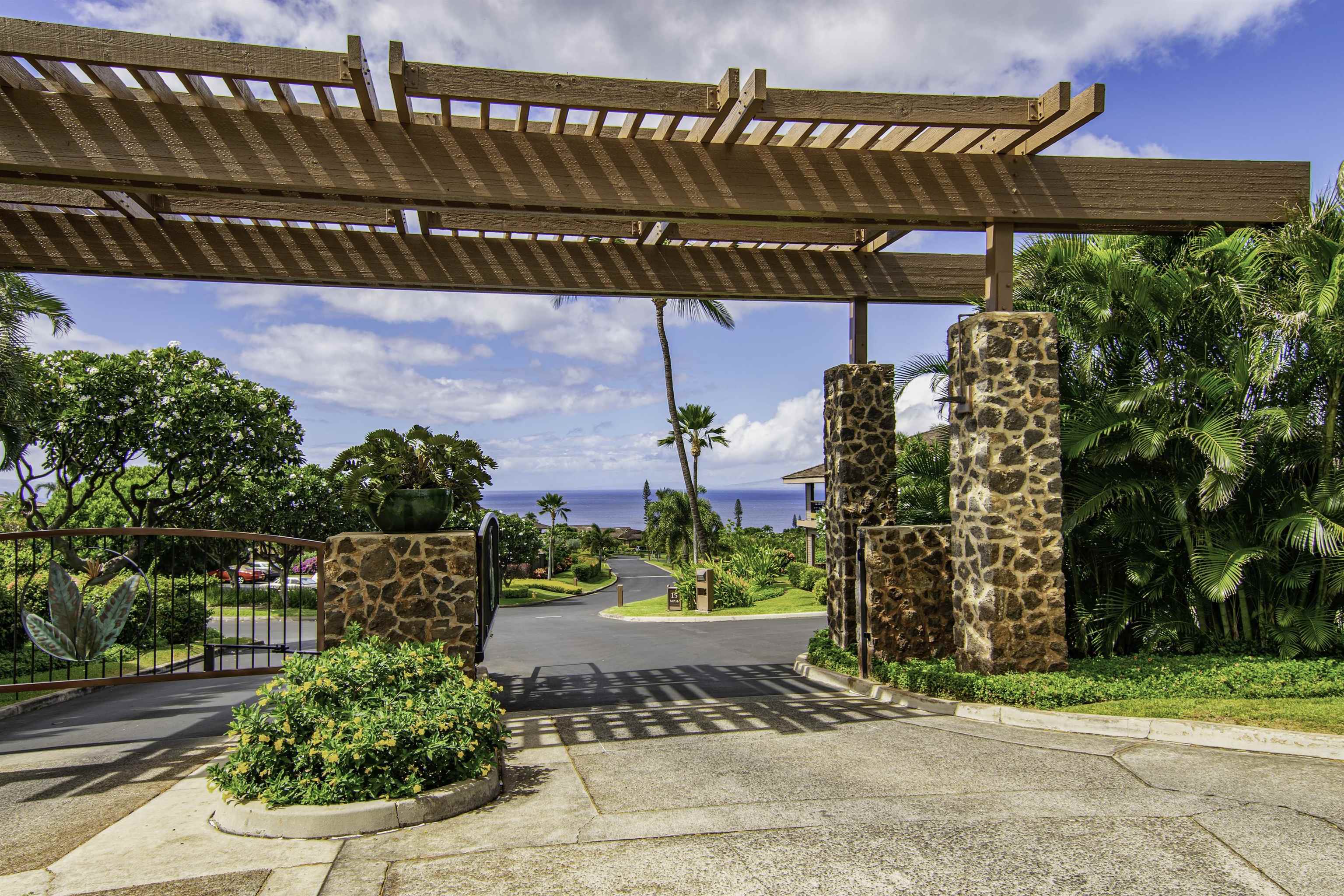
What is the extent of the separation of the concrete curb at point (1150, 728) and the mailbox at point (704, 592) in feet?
50.1

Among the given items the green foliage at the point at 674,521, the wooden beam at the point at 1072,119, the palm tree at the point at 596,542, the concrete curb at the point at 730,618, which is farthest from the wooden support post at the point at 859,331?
the palm tree at the point at 596,542

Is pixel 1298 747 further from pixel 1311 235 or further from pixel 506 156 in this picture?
pixel 506 156

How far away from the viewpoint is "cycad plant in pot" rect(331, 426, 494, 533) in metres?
8.22

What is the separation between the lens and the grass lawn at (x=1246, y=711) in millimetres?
7203

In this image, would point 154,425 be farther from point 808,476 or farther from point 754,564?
point 808,476

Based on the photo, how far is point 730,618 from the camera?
71.5 feet

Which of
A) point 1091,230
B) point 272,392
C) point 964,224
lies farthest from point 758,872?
point 272,392

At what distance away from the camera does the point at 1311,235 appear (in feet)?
30.8

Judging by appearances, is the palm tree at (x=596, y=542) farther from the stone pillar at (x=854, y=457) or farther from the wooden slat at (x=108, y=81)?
the wooden slat at (x=108, y=81)

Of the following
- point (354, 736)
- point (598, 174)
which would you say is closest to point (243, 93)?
point (598, 174)

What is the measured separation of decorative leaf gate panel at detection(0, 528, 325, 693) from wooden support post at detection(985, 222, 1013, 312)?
734 centimetres

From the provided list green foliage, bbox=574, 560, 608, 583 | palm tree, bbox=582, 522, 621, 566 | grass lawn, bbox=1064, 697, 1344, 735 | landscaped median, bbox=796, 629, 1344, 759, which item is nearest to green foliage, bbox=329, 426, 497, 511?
landscaped median, bbox=796, 629, 1344, 759

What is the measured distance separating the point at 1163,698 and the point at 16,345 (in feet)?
56.9

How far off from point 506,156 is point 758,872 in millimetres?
6627
